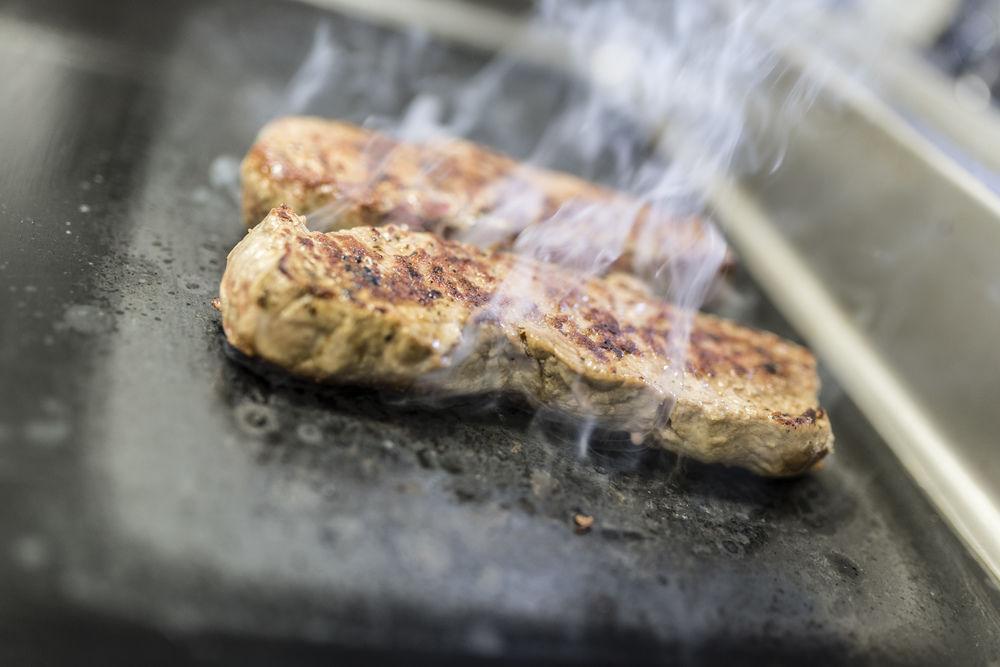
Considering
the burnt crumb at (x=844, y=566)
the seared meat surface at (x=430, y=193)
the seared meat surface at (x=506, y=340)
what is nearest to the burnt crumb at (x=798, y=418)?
the seared meat surface at (x=506, y=340)

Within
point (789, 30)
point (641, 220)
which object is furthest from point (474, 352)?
point (789, 30)

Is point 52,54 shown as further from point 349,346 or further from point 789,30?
point 789,30

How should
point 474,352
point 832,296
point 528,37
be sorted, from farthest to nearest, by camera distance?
point 528,37
point 832,296
point 474,352

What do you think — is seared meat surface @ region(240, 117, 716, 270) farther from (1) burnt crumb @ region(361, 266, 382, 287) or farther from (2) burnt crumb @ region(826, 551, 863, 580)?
(2) burnt crumb @ region(826, 551, 863, 580)

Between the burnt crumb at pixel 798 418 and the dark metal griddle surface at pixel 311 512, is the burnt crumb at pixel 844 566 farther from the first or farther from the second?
the burnt crumb at pixel 798 418

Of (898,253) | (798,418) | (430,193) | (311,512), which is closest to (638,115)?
(898,253)

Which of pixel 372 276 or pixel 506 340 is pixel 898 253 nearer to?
pixel 506 340

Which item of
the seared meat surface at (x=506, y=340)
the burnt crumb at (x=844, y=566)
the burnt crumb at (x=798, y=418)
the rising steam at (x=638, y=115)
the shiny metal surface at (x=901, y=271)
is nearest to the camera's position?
the seared meat surface at (x=506, y=340)
